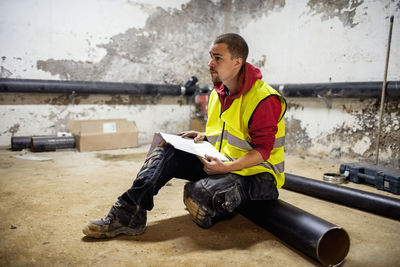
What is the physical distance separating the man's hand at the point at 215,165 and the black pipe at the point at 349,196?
1.00 m

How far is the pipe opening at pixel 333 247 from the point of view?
1.19 metres

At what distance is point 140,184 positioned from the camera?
1.33 metres

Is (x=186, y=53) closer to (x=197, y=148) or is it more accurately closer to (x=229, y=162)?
(x=197, y=148)

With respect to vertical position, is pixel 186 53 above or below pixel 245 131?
above

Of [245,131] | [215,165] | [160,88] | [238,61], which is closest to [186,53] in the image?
[160,88]

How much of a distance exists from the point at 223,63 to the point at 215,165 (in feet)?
1.60

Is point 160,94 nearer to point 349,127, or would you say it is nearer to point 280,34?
point 280,34

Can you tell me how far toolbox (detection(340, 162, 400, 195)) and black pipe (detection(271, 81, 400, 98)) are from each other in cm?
77

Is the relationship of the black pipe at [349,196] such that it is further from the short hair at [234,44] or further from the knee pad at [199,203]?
the short hair at [234,44]

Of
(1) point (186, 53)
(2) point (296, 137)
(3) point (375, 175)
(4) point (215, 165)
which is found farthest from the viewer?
(1) point (186, 53)

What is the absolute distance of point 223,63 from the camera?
4.58ft

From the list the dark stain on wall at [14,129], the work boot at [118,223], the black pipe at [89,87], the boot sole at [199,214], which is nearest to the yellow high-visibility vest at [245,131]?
the boot sole at [199,214]

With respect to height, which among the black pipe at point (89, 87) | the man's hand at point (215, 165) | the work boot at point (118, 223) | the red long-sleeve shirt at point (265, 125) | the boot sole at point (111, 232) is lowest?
the boot sole at point (111, 232)

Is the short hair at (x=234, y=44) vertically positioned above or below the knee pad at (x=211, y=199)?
above
